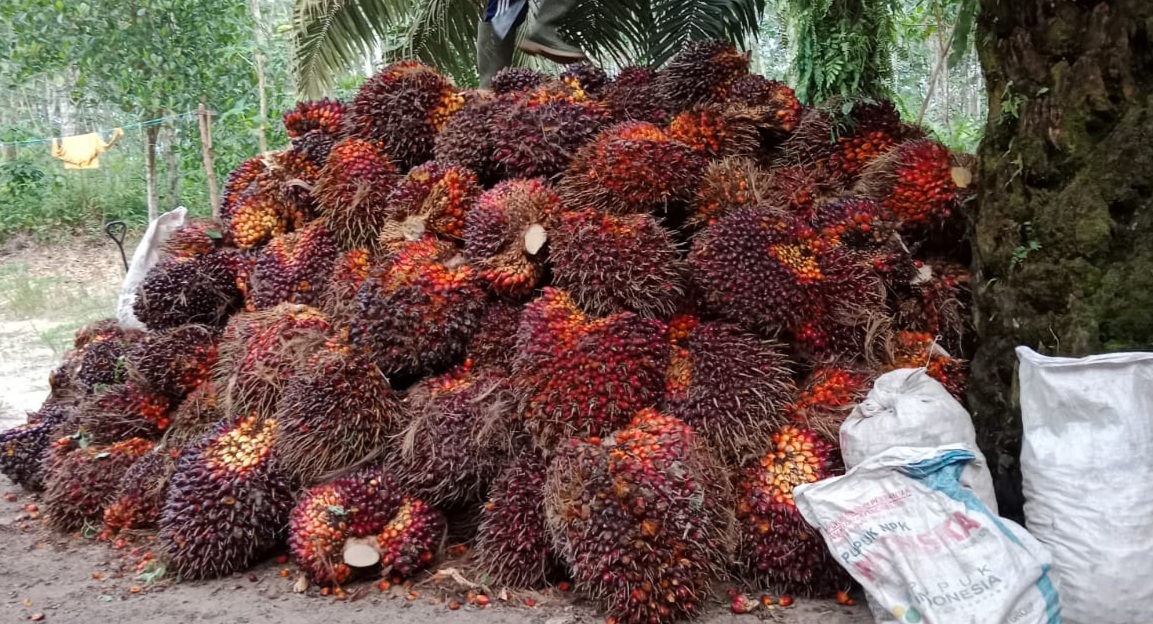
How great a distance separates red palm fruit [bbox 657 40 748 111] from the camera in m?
3.21

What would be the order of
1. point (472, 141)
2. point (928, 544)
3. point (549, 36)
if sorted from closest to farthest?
point (928, 544) < point (472, 141) < point (549, 36)

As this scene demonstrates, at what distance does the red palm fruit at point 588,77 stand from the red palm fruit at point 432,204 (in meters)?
0.62

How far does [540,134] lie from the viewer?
2963 mm

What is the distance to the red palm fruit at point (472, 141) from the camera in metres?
3.04

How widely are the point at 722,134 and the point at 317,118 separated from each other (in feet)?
5.51

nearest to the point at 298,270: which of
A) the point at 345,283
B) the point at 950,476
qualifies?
the point at 345,283

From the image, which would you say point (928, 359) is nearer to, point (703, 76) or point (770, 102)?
point (770, 102)

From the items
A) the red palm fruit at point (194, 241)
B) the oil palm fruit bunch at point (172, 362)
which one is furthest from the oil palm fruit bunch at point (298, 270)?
the red palm fruit at point (194, 241)

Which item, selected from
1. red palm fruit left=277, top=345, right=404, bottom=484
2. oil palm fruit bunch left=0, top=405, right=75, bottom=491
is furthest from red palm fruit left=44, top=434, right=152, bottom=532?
red palm fruit left=277, top=345, right=404, bottom=484

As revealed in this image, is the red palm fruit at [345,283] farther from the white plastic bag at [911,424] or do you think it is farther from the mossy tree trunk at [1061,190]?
the mossy tree trunk at [1061,190]

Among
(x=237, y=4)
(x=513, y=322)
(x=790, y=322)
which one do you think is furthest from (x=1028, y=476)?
(x=237, y=4)

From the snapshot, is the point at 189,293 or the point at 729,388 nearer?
the point at 729,388

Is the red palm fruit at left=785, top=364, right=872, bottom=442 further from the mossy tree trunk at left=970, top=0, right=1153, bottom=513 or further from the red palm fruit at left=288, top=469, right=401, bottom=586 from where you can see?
the red palm fruit at left=288, top=469, right=401, bottom=586

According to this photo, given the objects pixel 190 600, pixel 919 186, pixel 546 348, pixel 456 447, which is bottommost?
pixel 190 600
